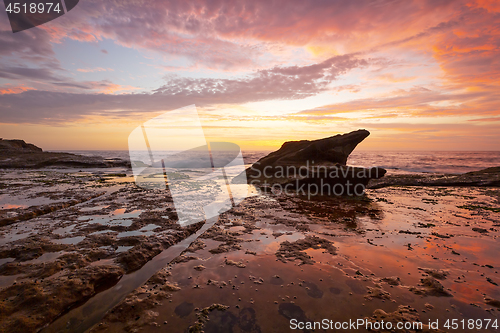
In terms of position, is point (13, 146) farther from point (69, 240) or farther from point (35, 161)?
point (69, 240)

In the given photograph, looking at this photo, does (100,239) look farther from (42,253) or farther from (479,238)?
(479,238)

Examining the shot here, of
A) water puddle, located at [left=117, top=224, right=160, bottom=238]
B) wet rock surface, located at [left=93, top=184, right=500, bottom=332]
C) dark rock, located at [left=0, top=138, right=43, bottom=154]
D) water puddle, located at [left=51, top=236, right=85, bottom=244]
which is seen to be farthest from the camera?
dark rock, located at [left=0, top=138, right=43, bottom=154]

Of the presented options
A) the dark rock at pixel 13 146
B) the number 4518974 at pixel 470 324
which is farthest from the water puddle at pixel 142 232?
the dark rock at pixel 13 146

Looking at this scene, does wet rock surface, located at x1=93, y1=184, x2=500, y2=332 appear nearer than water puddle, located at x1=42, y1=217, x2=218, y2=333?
No

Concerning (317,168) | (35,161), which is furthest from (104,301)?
(35,161)

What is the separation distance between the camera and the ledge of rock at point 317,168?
14.7 m

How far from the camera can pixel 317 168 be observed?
1612 cm

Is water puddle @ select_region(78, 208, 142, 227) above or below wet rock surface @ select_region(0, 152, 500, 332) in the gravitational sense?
above

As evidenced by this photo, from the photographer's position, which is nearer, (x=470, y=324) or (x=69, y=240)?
(x=470, y=324)

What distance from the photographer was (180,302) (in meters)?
3.97

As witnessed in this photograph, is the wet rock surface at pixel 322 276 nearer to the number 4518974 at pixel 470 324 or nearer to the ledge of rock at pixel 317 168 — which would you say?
the number 4518974 at pixel 470 324

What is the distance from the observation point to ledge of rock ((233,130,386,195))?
48.2ft

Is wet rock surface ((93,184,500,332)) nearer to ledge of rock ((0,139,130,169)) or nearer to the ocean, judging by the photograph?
the ocean

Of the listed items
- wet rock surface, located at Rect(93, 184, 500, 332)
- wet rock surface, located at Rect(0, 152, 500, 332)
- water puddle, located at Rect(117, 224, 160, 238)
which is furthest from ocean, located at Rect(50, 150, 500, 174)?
water puddle, located at Rect(117, 224, 160, 238)
